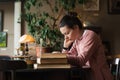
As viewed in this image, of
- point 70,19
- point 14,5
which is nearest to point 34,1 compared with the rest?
point 14,5

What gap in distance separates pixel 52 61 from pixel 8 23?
6.09 meters

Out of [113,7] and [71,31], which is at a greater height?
[113,7]

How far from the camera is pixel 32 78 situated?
1.65m

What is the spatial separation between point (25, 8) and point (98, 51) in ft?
17.7

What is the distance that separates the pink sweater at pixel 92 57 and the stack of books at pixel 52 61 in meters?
0.06

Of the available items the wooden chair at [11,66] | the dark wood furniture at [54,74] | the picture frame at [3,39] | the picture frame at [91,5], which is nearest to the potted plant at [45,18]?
the picture frame at [91,5]

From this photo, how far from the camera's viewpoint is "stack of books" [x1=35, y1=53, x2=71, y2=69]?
1523mm

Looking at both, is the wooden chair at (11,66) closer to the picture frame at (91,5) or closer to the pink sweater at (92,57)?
the pink sweater at (92,57)

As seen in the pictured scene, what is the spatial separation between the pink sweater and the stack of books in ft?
0.18

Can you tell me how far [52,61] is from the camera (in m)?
1.54

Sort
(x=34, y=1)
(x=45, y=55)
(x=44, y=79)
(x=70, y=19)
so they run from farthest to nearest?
1. (x=34, y=1)
2. (x=70, y=19)
3. (x=44, y=79)
4. (x=45, y=55)

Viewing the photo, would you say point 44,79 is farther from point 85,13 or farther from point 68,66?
point 85,13

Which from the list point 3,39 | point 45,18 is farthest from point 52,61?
point 3,39

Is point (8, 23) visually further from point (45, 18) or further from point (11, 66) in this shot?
point (11, 66)
